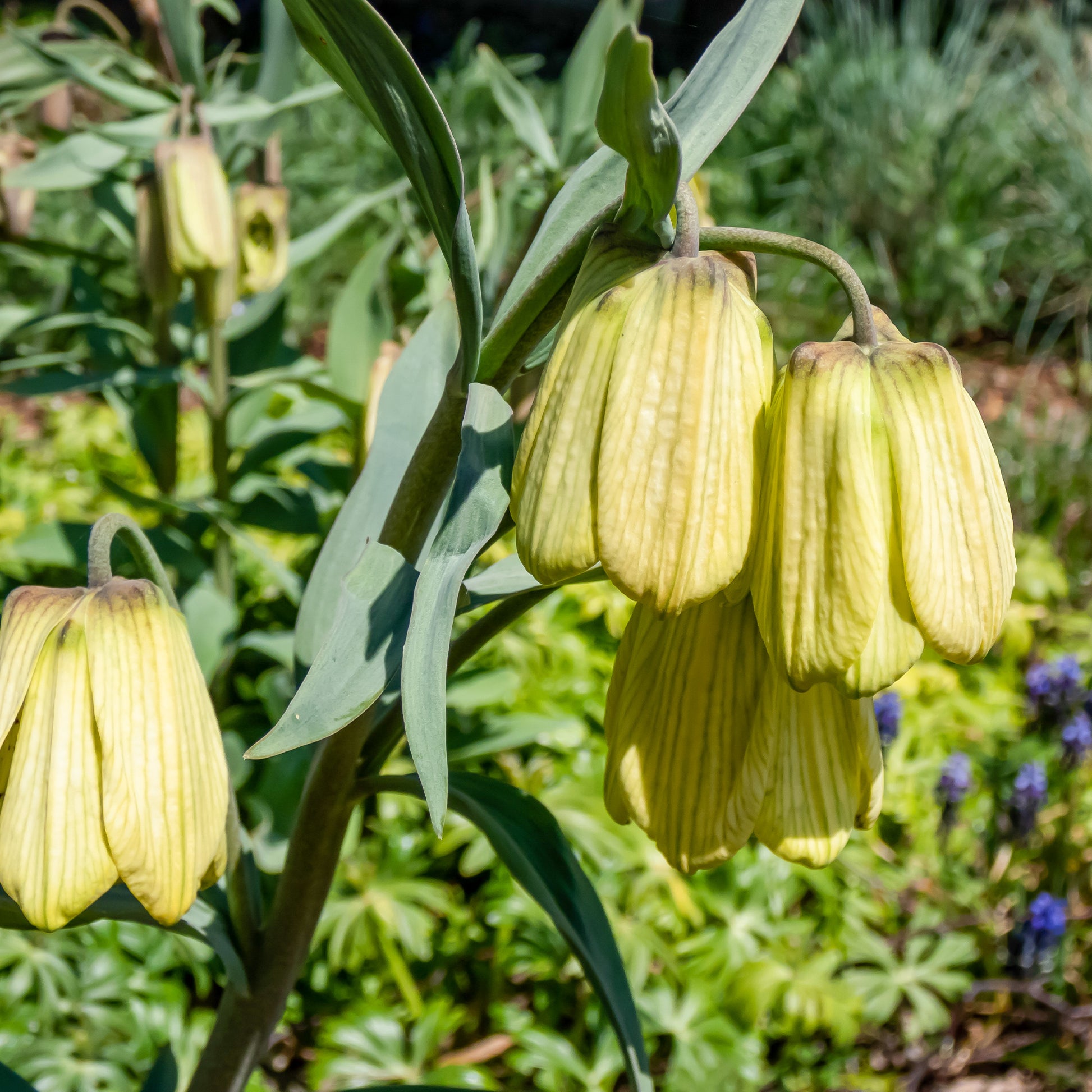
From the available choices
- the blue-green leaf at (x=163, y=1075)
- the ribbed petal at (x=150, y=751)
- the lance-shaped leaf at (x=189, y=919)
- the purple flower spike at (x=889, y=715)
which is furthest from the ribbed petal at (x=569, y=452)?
the purple flower spike at (x=889, y=715)

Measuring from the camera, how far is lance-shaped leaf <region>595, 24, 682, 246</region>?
39cm

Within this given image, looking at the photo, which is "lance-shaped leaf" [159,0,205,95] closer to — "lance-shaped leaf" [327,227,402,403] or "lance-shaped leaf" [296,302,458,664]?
"lance-shaped leaf" [327,227,402,403]

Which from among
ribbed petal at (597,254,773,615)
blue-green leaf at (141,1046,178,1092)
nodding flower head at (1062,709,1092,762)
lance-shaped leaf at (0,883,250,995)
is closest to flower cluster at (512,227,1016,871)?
ribbed petal at (597,254,773,615)

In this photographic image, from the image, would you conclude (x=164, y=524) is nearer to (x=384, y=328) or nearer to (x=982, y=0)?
(x=384, y=328)

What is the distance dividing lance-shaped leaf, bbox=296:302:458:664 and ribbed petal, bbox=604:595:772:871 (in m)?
0.25

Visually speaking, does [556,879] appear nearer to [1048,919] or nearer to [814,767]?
[814,767]

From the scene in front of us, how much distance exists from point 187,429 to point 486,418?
2592 mm

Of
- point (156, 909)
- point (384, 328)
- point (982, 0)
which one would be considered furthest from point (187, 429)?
point (982, 0)

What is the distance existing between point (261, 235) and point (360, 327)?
222 millimetres

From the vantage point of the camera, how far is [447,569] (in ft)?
1.65

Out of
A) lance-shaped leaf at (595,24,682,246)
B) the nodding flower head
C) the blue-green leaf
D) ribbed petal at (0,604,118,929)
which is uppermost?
lance-shaped leaf at (595,24,682,246)

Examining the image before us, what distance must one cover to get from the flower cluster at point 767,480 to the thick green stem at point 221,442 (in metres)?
1.10

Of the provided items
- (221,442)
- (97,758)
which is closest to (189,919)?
(97,758)

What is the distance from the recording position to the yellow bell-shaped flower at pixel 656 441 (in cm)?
42
